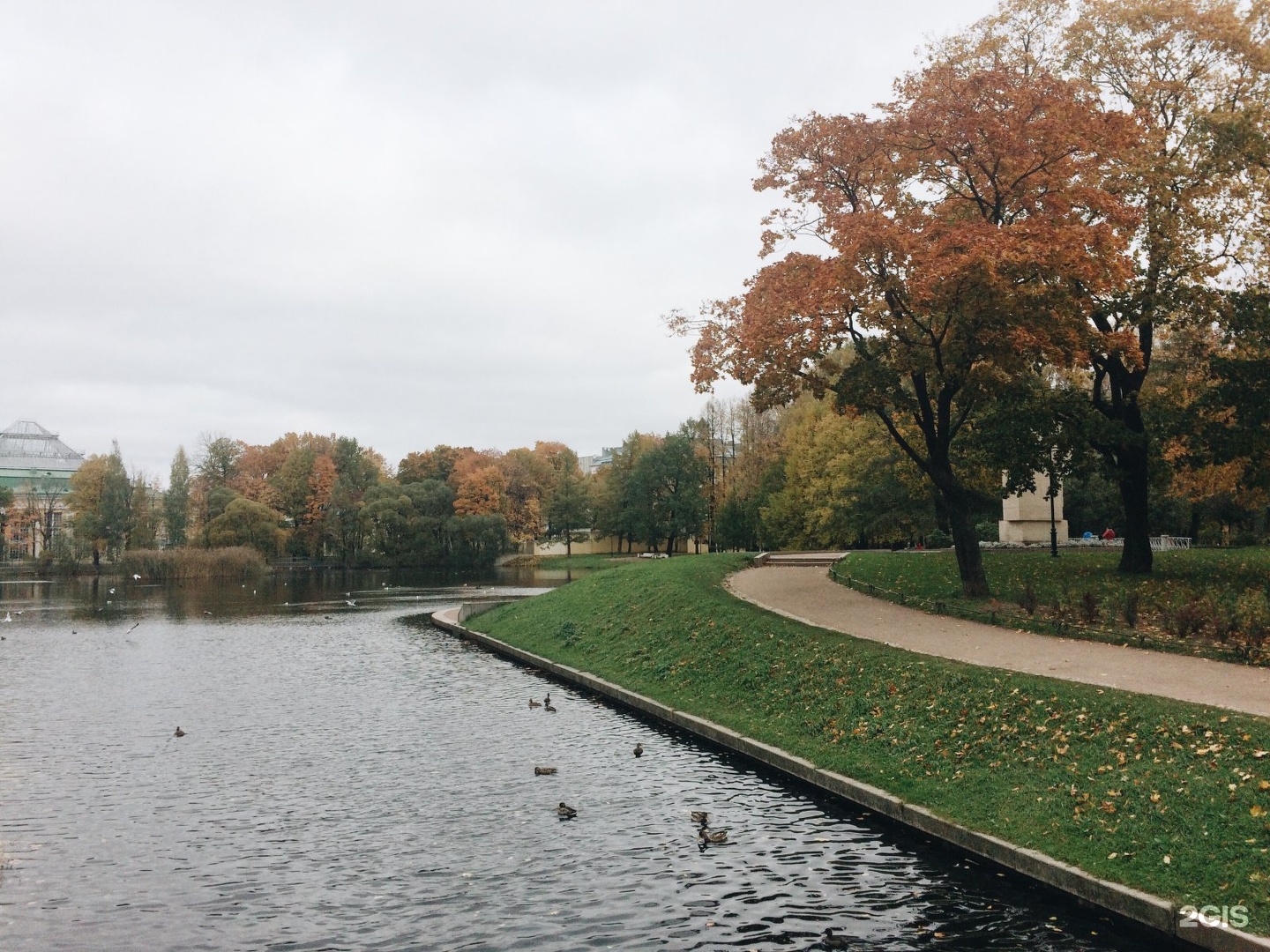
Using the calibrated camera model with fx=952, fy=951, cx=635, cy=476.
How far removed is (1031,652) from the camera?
56.9 feet

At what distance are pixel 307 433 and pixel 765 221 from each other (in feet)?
368

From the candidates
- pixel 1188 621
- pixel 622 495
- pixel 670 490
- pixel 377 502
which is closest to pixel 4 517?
pixel 377 502

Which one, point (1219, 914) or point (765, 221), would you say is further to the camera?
point (765, 221)

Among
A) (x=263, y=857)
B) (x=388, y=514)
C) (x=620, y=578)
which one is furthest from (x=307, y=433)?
(x=263, y=857)

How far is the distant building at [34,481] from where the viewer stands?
10825 cm

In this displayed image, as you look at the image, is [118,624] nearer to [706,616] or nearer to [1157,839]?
[706,616]

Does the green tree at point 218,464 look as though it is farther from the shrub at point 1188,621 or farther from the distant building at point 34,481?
the shrub at point 1188,621

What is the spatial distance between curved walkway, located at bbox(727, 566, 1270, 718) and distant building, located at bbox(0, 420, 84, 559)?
99616mm

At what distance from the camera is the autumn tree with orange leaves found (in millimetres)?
20797

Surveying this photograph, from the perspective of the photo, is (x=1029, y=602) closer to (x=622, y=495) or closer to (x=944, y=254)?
(x=944, y=254)

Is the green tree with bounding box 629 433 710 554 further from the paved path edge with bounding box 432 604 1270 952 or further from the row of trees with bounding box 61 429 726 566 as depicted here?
the paved path edge with bounding box 432 604 1270 952

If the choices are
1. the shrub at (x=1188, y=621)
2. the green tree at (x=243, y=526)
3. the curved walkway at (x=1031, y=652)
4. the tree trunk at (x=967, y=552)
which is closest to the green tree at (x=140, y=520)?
the green tree at (x=243, y=526)

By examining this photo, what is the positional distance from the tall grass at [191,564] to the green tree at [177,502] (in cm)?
1287

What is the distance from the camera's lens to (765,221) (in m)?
25.5
